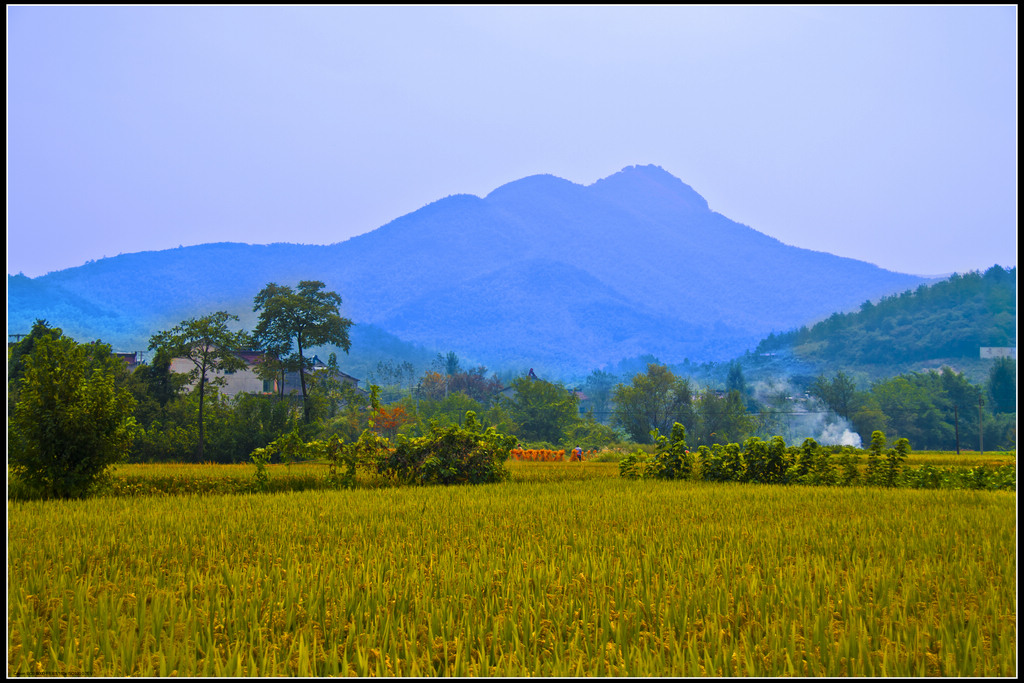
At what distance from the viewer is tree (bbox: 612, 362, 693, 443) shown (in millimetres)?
59469

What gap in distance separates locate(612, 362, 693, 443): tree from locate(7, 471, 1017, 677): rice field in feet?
172

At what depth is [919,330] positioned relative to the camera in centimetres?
10712

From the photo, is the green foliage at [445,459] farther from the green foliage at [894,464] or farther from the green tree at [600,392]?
the green tree at [600,392]

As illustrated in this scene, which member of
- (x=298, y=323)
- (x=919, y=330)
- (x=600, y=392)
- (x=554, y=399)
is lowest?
(x=554, y=399)

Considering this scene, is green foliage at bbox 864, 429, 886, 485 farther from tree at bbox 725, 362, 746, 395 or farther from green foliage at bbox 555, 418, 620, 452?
tree at bbox 725, 362, 746, 395

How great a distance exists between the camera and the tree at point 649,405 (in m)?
59.5

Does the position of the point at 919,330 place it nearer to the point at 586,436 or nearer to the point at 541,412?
the point at 586,436

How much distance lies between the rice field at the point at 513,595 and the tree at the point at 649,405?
2069 inches

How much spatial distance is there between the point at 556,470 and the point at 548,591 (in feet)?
43.3

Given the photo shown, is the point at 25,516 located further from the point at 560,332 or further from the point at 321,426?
the point at 560,332

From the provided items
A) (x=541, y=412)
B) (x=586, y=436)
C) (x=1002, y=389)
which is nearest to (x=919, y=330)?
(x=1002, y=389)

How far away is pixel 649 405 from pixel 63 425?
53410mm

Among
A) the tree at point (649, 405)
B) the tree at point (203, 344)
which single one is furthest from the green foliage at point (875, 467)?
the tree at point (649, 405)

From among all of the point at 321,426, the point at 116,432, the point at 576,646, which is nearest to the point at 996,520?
the point at 576,646
